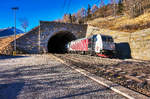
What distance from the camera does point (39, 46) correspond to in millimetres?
22922

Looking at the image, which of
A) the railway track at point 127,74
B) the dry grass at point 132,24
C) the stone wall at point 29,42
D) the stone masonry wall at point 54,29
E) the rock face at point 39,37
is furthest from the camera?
the stone masonry wall at point 54,29

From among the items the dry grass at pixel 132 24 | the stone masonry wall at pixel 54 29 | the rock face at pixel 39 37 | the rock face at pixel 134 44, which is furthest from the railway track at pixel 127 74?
the stone masonry wall at pixel 54 29

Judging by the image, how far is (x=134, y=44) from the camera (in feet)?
42.5

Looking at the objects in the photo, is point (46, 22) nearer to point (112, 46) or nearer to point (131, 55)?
point (112, 46)

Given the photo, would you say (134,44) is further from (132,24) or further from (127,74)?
(127,74)

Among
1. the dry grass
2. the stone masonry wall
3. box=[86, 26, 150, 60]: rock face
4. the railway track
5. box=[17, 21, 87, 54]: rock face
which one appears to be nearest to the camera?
the railway track

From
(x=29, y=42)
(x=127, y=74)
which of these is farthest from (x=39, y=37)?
(x=127, y=74)

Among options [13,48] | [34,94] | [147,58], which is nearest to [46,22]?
[13,48]

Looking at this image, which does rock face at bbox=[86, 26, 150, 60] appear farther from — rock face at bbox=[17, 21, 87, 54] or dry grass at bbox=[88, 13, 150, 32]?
rock face at bbox=[17, 21, 87, 54]

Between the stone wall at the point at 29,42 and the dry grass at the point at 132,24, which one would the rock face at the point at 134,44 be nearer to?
the dry grass at the point at 132,24

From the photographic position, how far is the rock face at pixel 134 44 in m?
11.4

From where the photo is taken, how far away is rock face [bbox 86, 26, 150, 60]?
11.4 meters

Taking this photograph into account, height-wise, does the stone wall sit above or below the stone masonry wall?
below

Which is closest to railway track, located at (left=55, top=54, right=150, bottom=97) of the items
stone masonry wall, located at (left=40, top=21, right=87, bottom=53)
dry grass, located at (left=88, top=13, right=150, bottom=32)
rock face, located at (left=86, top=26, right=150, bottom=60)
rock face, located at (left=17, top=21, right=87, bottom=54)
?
rock face, located at (left=86, top=26, right=150, bottom=60)
